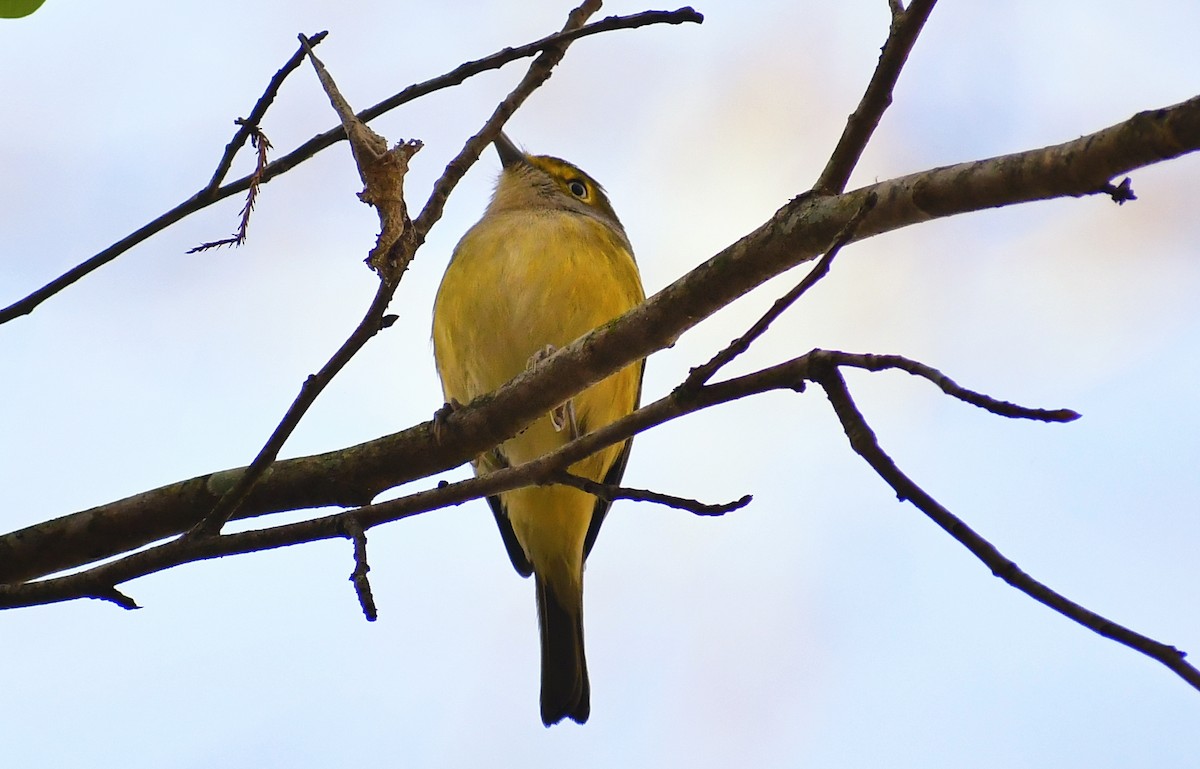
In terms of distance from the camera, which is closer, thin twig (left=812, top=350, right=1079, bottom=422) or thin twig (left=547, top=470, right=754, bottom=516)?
thin twig (left=812, top=350, right=1079, bottom=422)

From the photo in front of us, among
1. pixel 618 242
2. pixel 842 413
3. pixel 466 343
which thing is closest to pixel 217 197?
pixel 842 413

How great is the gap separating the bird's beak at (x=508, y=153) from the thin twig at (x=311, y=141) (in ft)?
12.3

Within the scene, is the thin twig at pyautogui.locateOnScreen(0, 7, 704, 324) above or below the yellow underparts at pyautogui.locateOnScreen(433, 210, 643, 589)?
below

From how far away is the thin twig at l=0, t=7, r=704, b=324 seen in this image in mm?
2842

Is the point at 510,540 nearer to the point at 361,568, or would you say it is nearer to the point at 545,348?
the point at 545,348

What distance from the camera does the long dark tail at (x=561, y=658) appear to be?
6.09 m

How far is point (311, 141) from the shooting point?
3.08 metres

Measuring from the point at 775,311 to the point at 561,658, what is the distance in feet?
13.3

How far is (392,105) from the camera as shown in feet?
10.6

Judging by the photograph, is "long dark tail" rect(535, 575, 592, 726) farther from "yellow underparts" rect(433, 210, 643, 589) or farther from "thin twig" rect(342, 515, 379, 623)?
"thin twig" rect(342, 515, 379, 623)

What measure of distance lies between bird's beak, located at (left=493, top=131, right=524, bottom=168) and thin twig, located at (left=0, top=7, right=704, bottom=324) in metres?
3.75

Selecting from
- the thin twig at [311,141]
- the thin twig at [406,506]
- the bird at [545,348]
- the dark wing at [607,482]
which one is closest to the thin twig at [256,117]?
the thin twig at [311,141]

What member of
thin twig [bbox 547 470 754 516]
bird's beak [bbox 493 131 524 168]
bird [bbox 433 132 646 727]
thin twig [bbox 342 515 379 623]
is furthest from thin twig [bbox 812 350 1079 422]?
bird's beak [bbox 493 131 524 168]

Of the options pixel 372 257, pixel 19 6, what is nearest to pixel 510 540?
pixel 372 257
